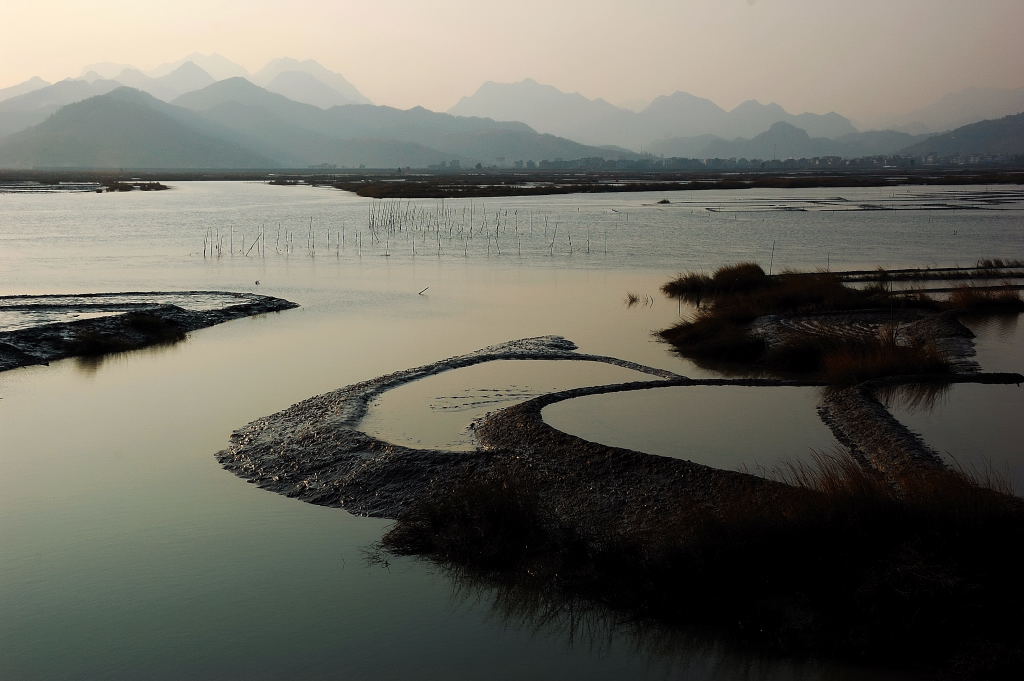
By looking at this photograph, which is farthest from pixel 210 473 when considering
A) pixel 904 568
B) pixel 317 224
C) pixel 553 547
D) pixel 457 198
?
pixel 457 198

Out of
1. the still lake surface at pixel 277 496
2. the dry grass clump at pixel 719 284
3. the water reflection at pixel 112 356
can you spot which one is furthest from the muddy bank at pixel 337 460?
the dry grass clump at pixel 719 284

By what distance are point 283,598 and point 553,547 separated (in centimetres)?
220

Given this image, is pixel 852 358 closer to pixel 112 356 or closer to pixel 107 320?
pixel 112 356

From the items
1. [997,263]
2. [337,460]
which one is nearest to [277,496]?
[337,460]

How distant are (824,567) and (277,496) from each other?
5.49 metres

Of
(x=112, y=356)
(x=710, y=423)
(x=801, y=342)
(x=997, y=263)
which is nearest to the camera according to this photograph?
(x=710, y=423)

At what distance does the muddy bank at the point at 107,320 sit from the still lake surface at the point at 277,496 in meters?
0.55

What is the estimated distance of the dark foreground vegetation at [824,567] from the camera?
20.1 feet

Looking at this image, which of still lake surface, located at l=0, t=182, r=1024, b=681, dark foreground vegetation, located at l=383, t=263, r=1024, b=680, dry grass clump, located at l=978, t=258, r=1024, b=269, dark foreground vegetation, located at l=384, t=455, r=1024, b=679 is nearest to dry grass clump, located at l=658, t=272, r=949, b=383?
still lake surface, located at l=0, t=182, r=1024, b=681

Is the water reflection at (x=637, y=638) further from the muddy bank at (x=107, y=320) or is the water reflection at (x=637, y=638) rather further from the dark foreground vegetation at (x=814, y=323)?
the muddy bank at (x=107, y=320)

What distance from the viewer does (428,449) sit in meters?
10.2

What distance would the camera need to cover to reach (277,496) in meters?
9.54

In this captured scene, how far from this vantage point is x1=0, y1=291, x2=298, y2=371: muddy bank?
1633 centimetres

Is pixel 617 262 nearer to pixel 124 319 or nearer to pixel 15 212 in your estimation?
pixel 124 319
